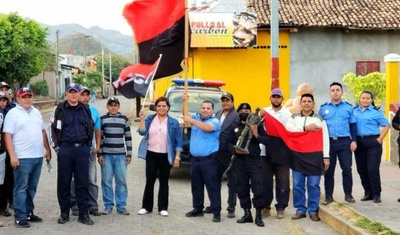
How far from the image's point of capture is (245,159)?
8977 mm

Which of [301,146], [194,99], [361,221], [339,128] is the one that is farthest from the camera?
[194,99]

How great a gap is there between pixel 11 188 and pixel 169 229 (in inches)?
98.8

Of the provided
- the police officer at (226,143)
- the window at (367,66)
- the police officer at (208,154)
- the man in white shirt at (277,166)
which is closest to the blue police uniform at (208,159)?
the police officer at (208,154)

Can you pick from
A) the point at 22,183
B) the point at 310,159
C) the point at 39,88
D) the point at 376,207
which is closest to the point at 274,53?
the point at 310,159

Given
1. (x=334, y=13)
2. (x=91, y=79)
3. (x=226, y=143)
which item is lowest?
A: (x=226, y=143)

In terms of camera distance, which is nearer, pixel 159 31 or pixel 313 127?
pixel 313 127

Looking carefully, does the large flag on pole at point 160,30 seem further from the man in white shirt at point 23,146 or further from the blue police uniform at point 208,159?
the man in white shirt at point 23,146

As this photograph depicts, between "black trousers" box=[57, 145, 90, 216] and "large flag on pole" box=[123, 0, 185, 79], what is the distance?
185 cm

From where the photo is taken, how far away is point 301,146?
363 inches

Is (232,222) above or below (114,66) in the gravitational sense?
below

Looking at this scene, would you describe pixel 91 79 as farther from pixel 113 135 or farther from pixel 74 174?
pixel 74 174

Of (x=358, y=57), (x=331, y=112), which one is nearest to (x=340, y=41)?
(x=358, y=57)

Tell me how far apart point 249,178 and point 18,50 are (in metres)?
35.8

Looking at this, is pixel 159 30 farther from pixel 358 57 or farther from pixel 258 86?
pixel 358 57
